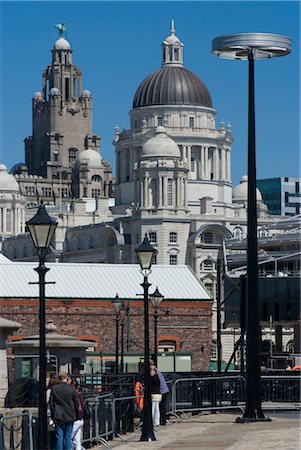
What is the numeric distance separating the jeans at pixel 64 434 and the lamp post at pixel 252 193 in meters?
6.50

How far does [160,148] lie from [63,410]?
159 metres

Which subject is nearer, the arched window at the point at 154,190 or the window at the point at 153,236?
the window at the point at 153,236

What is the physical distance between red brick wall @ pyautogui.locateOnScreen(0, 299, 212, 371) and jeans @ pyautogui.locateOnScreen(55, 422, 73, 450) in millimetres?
43903

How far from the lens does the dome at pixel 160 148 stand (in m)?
185

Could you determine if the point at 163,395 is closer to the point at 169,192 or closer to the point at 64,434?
the point at 64,434

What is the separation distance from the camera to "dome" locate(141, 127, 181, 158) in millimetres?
185125

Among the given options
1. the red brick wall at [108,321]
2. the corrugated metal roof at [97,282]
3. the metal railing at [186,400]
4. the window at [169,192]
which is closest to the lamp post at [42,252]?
the metal railing at [186,400]

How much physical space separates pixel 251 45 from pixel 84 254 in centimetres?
15957

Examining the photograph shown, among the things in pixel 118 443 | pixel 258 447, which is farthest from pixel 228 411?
pixel 258 447

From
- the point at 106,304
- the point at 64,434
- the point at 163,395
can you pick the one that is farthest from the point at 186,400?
the point at 106,304

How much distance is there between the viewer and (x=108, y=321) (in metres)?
75.8

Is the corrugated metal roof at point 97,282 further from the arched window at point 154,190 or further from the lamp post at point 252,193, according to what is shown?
the arched window at point 154,190

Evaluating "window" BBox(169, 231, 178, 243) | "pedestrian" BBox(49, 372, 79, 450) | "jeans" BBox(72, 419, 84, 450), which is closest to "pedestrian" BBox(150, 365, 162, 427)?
"jeans" BBox(72, 419, 84, 450)

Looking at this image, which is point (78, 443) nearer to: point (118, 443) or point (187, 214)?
point (118, 443)
